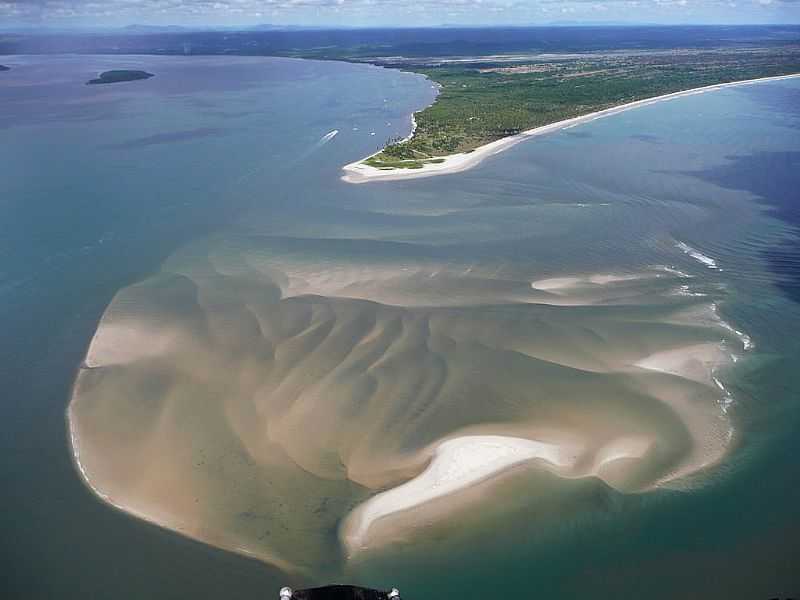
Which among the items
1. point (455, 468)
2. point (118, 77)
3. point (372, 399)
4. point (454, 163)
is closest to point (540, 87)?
point (454, 163)

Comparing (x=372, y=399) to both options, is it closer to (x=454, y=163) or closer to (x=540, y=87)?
(x=454, y=163)

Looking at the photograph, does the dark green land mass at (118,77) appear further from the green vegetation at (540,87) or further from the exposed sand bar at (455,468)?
the exposed sand bar at (455,468)

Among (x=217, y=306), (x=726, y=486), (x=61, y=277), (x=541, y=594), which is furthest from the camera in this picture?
(x=61, y=277)

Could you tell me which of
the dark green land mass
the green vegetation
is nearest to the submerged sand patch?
the green vegetation

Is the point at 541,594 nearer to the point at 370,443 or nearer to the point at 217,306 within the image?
the point at 370,443

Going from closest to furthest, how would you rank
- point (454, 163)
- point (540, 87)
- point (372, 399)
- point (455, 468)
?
point (455, 468), point (372, 399), point (454, 163), point (540, 87)

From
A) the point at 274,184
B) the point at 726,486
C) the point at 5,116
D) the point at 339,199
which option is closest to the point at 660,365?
the point at 726,486
